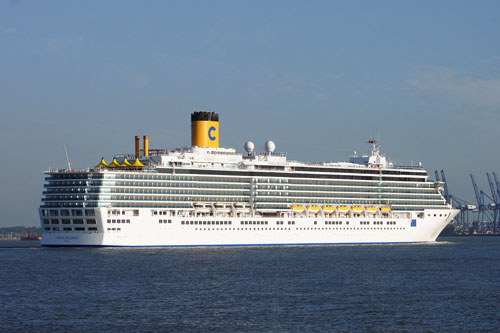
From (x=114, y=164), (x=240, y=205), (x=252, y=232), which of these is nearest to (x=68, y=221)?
(x=114, y=164)

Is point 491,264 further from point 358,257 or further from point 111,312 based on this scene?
point 111,312

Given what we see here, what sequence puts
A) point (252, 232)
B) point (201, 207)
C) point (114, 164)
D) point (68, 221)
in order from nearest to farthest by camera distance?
point (68, 221) < point (114, 164) < point (201, 207) < point (252, 232)

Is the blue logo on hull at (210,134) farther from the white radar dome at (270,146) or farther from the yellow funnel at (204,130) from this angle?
the white radar dome at (270,146)

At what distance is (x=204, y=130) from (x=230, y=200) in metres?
11.5

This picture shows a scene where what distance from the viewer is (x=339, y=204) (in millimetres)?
116000

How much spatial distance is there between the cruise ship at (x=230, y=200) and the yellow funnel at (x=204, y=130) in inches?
5.7

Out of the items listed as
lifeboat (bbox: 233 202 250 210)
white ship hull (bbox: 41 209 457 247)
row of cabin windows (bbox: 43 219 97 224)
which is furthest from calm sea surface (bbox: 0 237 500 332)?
lifeboat (bbox: 233 202 250 210)

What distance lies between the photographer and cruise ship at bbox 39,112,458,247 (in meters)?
96.7

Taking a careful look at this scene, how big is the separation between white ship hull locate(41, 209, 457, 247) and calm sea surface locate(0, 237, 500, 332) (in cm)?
635

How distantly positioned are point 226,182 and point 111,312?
6078 centimetres

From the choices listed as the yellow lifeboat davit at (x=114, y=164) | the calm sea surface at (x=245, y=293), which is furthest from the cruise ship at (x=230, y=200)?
the calm sea surface at (x=245, y=293)

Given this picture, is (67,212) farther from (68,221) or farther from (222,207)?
(222,207)

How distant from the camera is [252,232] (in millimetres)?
106125

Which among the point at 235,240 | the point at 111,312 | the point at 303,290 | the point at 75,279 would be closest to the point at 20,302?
the point at 111,312
